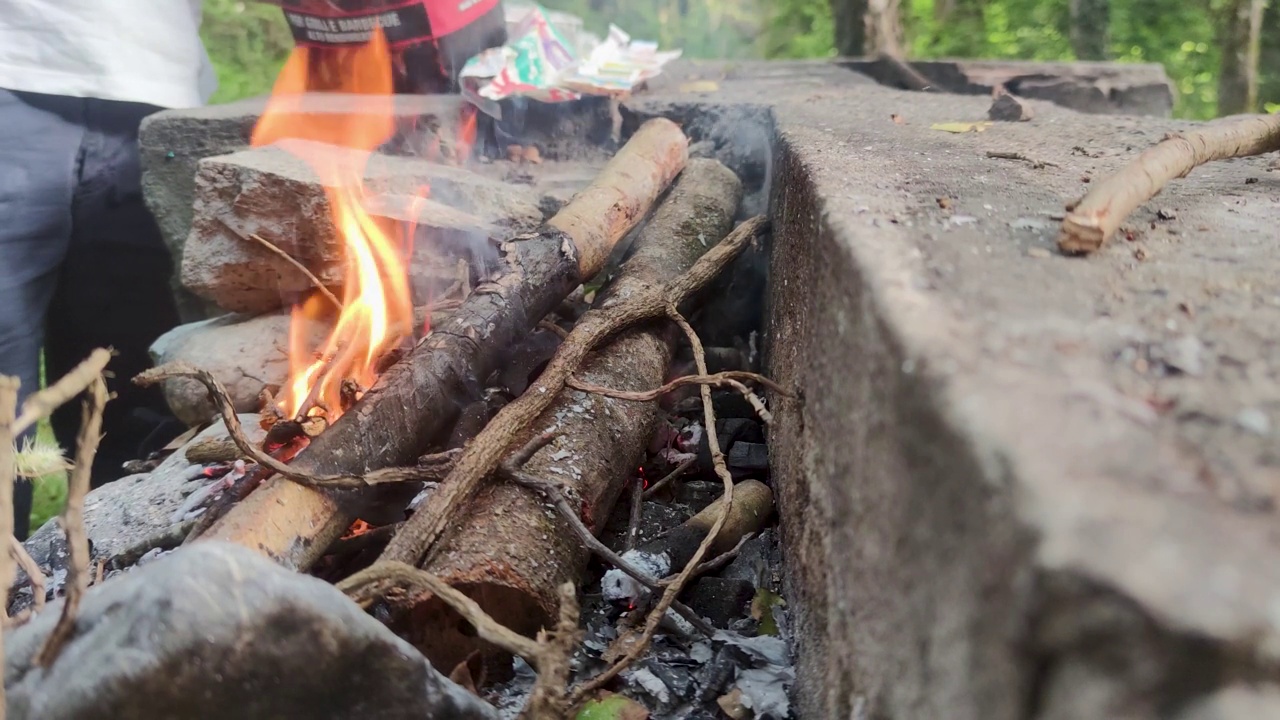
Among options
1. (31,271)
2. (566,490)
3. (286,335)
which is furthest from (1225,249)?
(31,271)

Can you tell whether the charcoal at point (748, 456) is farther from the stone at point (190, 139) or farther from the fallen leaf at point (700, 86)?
the fallen leaf at point (700, 86)

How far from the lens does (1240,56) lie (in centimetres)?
666

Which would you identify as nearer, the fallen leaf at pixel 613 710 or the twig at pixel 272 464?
the fallen leaf at pixel 613 710

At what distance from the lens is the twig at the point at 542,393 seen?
142 cm

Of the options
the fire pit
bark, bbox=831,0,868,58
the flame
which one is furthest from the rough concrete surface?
bark, bbox=831,0,868,58

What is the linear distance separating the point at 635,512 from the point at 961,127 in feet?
5.18

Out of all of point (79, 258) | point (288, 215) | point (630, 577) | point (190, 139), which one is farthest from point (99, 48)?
point (630, 577)

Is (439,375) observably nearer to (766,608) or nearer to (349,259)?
(349,259)

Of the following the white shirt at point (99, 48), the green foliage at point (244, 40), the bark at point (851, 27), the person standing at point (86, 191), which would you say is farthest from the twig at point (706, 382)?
the green foliage at point (244, 40)

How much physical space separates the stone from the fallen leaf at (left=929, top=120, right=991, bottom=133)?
1.84 m

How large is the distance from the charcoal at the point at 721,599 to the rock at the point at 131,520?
1166 millimetres

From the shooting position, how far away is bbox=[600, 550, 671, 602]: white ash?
1670 millimetres

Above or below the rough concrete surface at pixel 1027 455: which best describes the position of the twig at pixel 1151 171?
above

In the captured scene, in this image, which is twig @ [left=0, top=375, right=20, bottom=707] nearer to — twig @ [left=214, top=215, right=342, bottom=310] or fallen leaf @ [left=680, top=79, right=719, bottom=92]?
twig @ [left=214, top=215, right=342, bottom=310]
